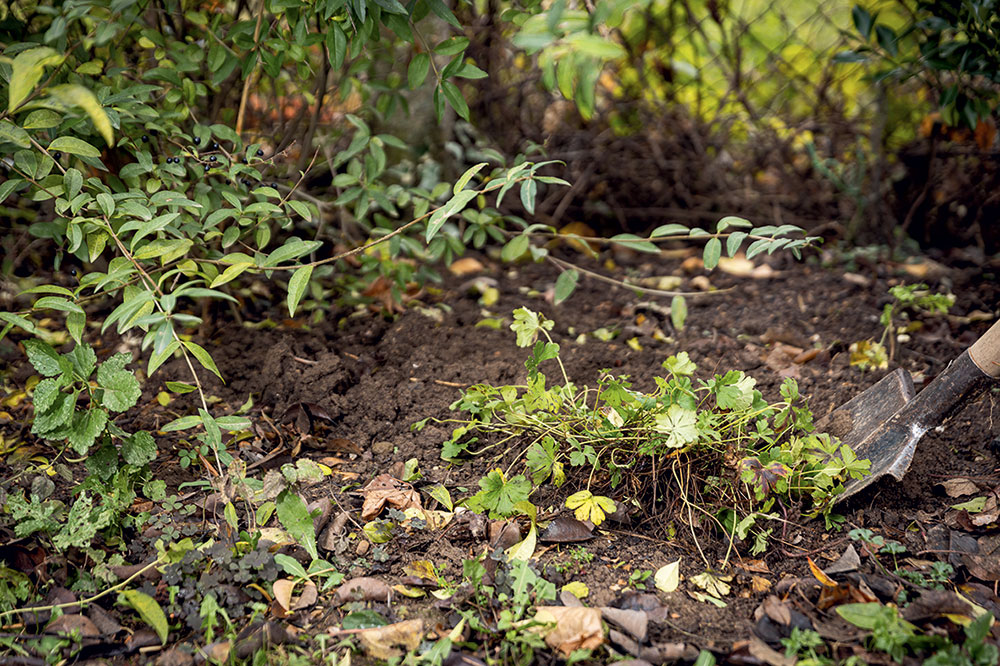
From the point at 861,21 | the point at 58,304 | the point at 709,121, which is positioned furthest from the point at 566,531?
the point at 709,121

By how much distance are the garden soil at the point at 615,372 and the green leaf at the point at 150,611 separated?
0.28m

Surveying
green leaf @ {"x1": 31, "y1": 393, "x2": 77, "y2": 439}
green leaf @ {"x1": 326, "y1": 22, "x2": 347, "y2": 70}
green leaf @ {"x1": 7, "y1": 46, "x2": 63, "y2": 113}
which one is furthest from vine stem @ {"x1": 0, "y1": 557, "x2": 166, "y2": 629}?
green leaf @ {"x1": 326, "y1": 22, "x2": 347, "y2": 70}

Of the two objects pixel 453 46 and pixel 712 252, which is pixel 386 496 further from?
pixel 453 46

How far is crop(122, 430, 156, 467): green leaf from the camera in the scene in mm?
1632

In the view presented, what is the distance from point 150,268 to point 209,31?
710mm

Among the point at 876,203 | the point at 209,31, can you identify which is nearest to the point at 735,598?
the point at 209,31

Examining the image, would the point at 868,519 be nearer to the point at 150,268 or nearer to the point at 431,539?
the point at 431,539

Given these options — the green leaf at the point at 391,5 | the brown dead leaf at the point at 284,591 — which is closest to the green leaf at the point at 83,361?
the brown dead leaf at the point at 284,591

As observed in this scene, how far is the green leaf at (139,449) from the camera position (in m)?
1.63

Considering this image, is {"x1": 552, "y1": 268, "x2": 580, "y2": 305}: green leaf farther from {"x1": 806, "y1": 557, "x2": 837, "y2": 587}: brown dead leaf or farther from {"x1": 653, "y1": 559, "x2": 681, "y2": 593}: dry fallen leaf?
{"x1": 806, "y1": 557, "x2": 837, "y2": 587}: brown dead leaf

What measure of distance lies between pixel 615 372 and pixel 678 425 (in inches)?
26.8

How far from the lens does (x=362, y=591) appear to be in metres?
1.49

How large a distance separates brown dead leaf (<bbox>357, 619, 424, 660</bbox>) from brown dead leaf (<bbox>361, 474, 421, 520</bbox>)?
37 centimetres

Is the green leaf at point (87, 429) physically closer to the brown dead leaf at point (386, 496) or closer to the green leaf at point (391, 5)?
the brown dead leaf at point (386, 496)
